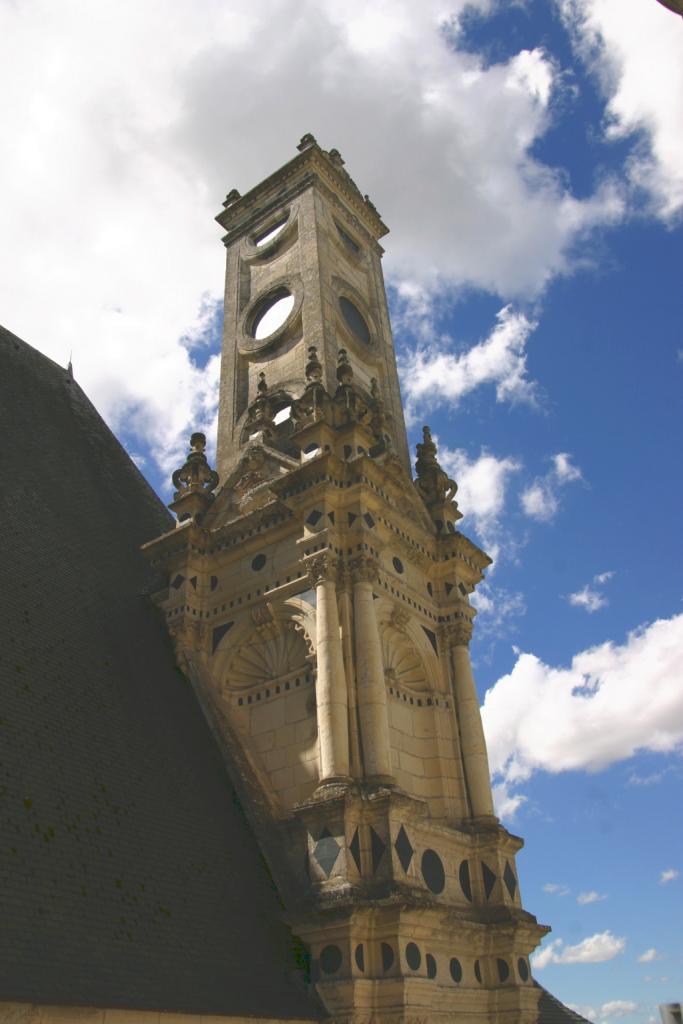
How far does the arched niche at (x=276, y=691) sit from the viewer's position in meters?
12.8

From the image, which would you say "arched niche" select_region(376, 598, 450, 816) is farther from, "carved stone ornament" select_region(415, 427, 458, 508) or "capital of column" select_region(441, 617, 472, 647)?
"carved stone ornament" select_region(415, 427, 458, 508)

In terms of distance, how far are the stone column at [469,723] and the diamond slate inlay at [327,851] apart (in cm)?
355

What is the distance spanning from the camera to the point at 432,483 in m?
17.4

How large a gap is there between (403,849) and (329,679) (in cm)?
251

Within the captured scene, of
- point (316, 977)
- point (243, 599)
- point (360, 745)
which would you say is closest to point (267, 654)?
point (243, 599)

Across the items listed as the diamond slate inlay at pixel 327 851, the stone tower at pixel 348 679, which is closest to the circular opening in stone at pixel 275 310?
the stone tower at pixel 348 679

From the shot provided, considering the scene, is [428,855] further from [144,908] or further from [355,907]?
[144,908]

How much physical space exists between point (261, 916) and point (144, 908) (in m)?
2.01

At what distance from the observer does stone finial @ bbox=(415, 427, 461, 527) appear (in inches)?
672

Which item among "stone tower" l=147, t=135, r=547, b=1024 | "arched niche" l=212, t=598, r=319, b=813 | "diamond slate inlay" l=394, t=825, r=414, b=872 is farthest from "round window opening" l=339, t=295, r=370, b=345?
"diamond slate inlay" l=394, t=825, r=414, b=872

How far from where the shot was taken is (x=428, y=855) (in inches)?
491

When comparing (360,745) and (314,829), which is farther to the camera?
(360,745)

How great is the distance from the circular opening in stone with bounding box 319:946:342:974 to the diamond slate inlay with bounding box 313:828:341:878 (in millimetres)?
852

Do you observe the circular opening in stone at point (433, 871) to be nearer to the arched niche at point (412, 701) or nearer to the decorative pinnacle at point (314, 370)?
the arched niche at point (412, 701)
